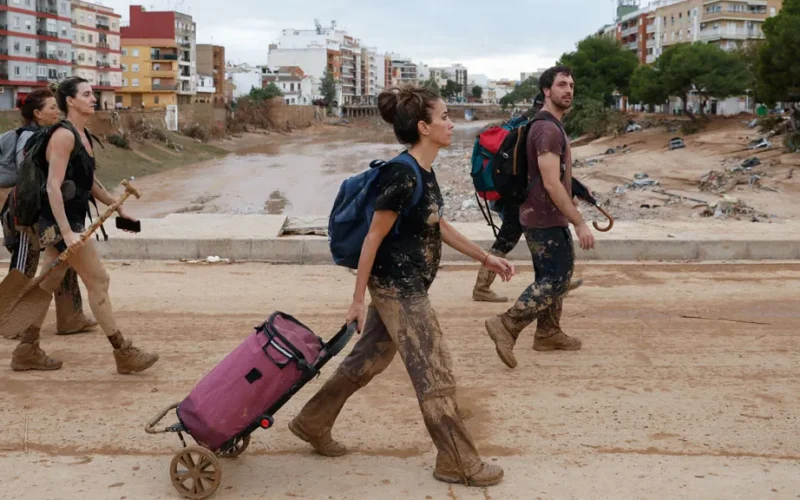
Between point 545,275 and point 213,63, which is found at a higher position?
point 213,63

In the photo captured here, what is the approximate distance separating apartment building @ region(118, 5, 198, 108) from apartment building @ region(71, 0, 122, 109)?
3.61 metres

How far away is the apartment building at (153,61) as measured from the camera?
9850 cm

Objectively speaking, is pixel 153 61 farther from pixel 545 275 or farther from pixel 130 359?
pixel 545 275

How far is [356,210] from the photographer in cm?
387

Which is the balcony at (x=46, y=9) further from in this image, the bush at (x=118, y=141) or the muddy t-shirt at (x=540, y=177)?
the muddy t-shirt at (x=540, y=177)

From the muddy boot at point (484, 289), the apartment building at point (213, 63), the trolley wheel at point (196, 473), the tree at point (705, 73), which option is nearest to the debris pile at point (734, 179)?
the muddy boot at point (484, 289)

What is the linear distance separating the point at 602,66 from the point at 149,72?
163 feet

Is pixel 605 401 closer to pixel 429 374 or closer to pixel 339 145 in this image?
pixel 429 374

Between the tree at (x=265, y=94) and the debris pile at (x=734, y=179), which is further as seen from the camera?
the tree at (x=265, y=94)

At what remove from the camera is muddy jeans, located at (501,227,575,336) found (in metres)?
5.70

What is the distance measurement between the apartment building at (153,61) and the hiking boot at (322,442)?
96725mm

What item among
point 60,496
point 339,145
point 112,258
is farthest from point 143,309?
point 339,145

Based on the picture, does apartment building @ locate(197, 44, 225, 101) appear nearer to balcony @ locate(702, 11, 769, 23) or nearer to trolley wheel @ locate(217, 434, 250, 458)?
balcony @ locate(702, 11, 769, 23)

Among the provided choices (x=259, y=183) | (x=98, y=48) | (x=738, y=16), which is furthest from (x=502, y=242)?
(x=738, y=16)
